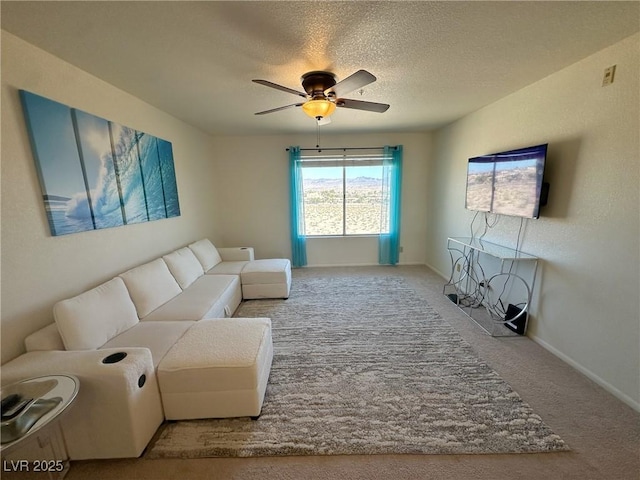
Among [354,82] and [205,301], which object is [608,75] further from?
[205,301]

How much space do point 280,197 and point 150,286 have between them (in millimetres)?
2814

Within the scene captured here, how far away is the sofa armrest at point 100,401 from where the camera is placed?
Result: 4.44 ft

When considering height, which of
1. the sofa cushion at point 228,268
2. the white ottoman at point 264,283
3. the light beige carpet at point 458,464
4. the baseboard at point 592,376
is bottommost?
the light beige carpet at point 458,464

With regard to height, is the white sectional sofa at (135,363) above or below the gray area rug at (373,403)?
above

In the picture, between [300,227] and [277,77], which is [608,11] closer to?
[277,77]

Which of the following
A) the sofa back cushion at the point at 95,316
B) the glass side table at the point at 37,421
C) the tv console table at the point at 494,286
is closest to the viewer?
the glass side table at the point at 37,421

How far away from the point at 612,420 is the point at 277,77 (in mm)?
3371

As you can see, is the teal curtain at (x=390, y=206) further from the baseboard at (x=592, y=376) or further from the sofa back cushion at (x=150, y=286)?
the sofa back cushion at (x=150, y=286)

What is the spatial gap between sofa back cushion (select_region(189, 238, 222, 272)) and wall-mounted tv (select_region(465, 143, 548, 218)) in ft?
11.6

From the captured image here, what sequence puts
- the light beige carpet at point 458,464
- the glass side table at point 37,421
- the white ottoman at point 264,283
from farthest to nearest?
the white ottoman at point 264,283
the light beige carpet at point 458,464
the glass side table at point 37,421

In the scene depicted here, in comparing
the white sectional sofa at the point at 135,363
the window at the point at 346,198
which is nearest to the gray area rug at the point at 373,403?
the white sectional sofa at the point at 135,363

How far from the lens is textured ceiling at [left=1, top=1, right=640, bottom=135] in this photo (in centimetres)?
141

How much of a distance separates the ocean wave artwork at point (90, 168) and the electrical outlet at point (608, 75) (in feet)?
12.5

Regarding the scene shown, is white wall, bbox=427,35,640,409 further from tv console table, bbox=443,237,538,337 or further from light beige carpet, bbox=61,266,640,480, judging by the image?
light beige carpet, bbox=61,266,640,480
